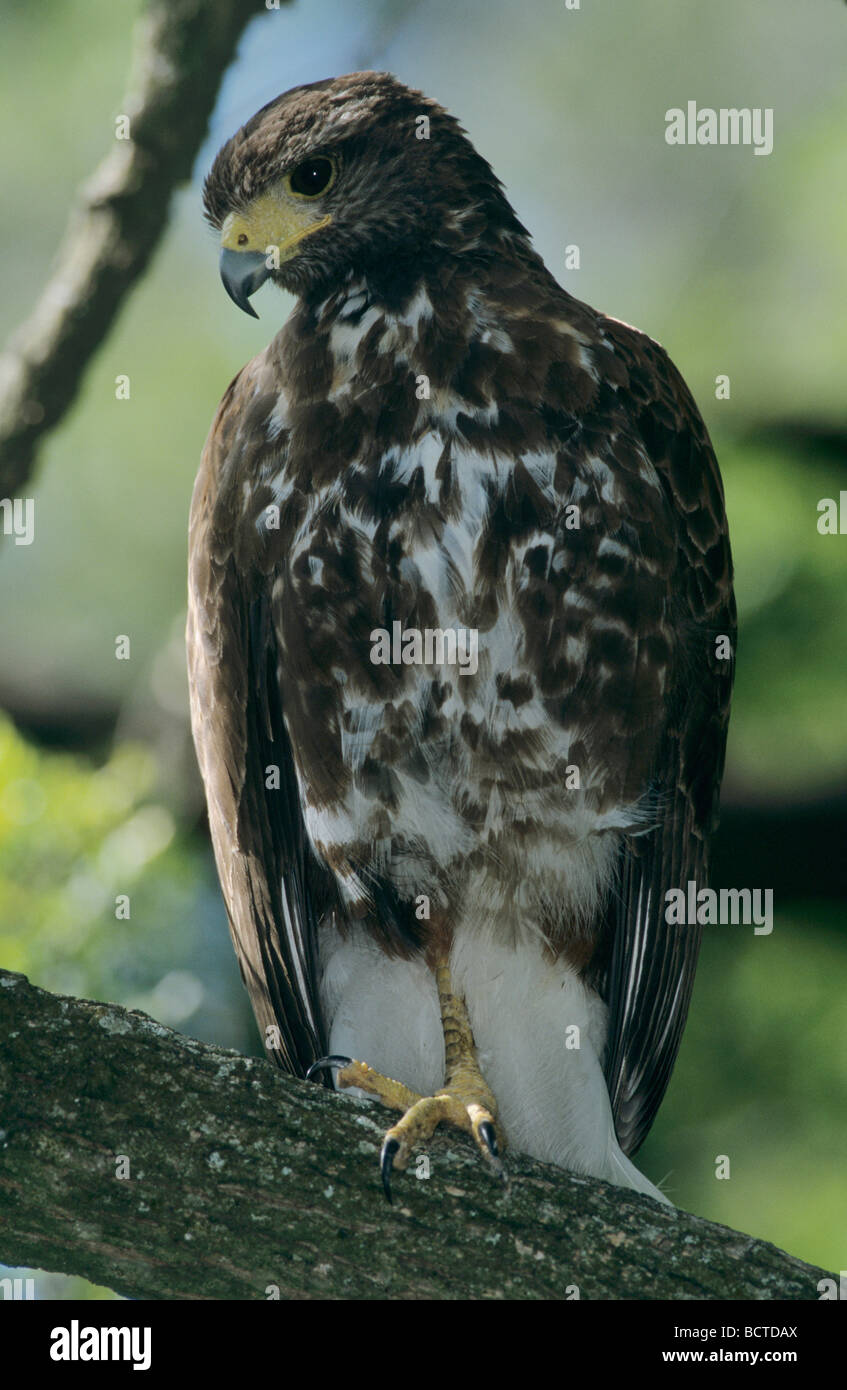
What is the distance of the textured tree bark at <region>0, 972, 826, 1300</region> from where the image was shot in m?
2.88

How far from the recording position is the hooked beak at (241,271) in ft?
12.6

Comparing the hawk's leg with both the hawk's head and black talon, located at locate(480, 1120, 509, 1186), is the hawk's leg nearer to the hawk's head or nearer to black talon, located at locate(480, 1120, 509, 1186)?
black talon, located at locate(480, 1120, 509, 1186)

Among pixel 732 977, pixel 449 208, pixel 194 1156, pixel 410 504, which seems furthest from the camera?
pixel 732 977

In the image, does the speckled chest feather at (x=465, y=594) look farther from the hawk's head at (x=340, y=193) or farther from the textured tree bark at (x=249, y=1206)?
the textured tree bark at (x=249, y=1206)

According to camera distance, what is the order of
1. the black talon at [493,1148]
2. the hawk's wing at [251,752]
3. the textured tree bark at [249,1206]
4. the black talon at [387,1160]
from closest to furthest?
the textured tree bark at [249,1206], the black talon at [387,1160], the black talon at [493,1148], the hawk's wing at [251,752]

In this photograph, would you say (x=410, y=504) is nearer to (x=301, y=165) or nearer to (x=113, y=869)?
(x=301, y=165)

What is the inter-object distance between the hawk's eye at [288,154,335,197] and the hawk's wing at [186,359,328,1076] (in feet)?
1.52

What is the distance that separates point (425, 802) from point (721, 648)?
943 millimetres

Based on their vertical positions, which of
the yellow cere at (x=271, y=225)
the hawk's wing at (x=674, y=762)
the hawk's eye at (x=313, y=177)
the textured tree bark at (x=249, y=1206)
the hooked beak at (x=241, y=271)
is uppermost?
the hawk's eye at (x=313, y=177)

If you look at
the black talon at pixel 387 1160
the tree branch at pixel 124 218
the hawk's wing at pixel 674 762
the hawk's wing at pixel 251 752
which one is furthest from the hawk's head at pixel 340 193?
the black talon at pixel 387 1160

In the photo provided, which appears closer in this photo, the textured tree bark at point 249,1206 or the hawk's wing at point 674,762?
the textured tree bark at point 249,1206
